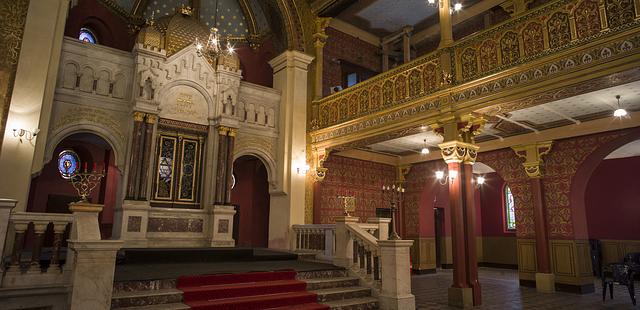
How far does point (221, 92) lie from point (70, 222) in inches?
221

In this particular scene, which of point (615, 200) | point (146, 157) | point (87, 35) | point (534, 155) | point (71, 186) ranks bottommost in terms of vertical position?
point (71, 186)

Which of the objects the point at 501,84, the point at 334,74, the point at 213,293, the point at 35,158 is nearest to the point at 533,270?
the point at 501,84

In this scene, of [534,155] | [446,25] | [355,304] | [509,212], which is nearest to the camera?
[355,304]

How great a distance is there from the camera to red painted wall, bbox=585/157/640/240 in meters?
13.5

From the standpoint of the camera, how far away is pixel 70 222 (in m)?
5.89

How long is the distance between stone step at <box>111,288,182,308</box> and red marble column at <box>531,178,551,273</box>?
9117 mm

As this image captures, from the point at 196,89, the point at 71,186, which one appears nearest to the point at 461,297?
the point at 196,89

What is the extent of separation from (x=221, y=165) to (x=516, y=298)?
24.3ft

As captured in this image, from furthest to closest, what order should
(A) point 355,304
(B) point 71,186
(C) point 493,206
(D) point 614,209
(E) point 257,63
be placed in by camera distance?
(C) point 493,206 → (D) point 614,209 → (E) point 257,63 → (B) point 71,186 → (A) point 355,304

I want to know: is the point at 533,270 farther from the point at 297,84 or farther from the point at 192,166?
the point at 192,166

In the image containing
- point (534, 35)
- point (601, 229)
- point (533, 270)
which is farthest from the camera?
point (601, 229)

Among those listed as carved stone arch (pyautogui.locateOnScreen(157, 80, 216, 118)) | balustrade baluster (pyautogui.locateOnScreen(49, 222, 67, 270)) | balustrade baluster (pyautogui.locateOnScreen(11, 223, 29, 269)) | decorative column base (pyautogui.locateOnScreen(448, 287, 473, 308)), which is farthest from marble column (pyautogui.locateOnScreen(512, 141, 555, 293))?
balustrade baluster (pyautogui.locateOnScreen(11, 223, 29, 269))

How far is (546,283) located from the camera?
10523 millimetres

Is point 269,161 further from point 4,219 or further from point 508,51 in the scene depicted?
point 4,219
